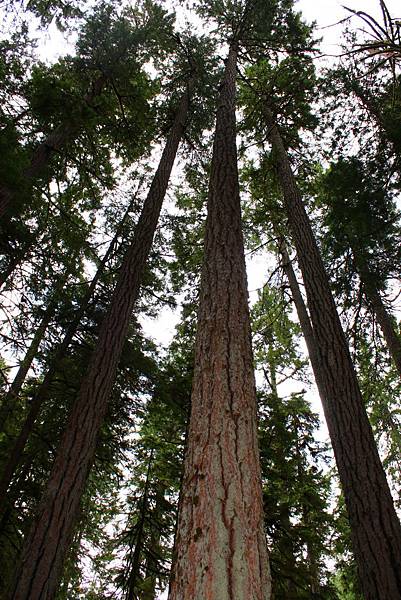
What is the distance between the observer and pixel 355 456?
4.68 metres

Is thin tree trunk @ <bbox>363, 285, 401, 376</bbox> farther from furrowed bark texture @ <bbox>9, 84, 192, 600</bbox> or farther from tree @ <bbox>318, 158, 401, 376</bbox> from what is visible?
furrowed bark texture @ <bbox>9, 84, 192, 600</bbox>

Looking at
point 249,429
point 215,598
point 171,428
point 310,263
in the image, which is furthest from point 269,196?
point 215,598

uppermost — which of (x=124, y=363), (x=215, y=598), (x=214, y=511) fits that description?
(x=124, y=363)

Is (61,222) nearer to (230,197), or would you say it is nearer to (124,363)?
(124,363)

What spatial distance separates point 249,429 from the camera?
2.21 metres

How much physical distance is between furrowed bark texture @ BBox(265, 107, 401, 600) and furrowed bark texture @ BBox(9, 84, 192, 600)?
11.1ft

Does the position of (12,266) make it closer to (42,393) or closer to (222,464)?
(42,393)

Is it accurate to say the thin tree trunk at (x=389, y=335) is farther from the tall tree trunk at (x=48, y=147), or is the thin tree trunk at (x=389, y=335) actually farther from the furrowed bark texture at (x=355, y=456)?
the tall tree trunk at (x=48, y=147)

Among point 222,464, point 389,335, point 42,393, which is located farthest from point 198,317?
point 389,335

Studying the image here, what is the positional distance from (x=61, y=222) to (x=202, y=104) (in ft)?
22.4

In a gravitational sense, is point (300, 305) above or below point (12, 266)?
above

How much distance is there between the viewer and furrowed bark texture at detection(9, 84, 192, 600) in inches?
161

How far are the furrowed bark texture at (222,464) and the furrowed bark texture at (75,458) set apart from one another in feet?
10.2

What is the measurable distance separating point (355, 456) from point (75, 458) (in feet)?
12.3
